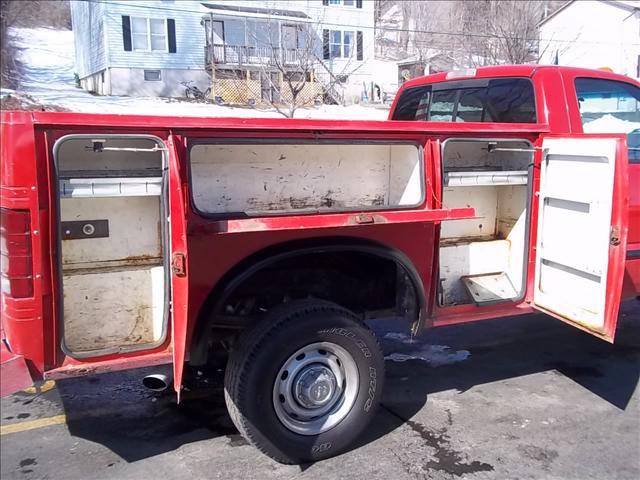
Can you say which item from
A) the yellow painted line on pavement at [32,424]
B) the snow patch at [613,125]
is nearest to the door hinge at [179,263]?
the yellow painted line on pavement at [32,424]

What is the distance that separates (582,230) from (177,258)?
2448 millimetres

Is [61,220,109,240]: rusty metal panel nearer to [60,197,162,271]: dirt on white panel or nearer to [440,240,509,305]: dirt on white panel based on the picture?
[60,197,162,271]: dirt on white panel

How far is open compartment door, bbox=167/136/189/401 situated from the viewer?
270 centimetres

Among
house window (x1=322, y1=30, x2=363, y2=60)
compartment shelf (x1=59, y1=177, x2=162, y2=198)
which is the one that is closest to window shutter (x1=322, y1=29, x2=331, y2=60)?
house window (x1=322, y1=30, x2=363, y2=60)

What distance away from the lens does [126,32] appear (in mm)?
30344

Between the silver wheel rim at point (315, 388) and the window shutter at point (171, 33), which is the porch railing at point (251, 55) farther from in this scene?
the silver wheel rim at point (315, 388)

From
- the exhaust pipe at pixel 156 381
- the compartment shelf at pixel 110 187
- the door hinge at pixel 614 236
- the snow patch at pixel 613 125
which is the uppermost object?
the snow patch at pixel 613 125

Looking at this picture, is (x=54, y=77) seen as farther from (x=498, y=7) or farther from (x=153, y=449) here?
(x=153, y=449)

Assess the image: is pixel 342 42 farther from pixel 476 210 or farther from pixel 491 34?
pixel 476 210

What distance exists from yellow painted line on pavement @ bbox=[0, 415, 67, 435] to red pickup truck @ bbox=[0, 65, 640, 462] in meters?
1.08

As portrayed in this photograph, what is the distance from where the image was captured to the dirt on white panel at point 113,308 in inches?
120

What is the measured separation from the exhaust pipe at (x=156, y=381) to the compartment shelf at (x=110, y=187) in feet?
4.33

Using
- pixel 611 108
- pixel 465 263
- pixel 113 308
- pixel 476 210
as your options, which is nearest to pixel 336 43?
pixel 611 108

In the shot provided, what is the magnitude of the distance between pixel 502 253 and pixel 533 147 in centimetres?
85
